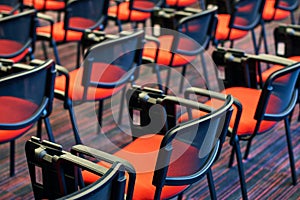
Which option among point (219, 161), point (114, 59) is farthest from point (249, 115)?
point (114, 59)

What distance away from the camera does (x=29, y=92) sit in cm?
280

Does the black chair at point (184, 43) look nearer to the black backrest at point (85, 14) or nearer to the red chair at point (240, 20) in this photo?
the red chair at point (240, 20)

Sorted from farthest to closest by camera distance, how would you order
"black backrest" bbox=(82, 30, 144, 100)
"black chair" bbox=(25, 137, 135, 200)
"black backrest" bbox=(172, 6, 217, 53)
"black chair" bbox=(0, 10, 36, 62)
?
1. "black backrest" bbox=(172, 6, 217, 53)
2. "black chair" bbox=(0, 10, 36, 62)
3. "black backrest" bbox=(82, 30, 144, 100)
4. "black chair" bbox=(25, 137, 135, 200)

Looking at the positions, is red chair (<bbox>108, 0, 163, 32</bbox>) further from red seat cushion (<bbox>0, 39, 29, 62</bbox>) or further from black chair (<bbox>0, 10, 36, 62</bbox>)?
red seat cushion (<bbox>0, 39, 29, 62</bbox>)

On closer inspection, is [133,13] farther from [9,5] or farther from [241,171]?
[241,171]

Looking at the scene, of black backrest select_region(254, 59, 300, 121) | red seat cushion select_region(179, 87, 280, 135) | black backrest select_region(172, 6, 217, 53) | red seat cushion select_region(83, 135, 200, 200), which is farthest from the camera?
black backrest select_region(172, 6, 217, 53)

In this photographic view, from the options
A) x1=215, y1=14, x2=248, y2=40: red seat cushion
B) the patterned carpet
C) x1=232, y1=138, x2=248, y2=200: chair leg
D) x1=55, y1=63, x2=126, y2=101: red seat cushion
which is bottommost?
the patterned carpet

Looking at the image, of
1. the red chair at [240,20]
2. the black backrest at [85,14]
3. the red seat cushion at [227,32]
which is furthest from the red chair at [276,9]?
the black backrest at [85,14]

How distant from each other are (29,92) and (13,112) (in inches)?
5.6

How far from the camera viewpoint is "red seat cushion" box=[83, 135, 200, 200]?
232 centimetres

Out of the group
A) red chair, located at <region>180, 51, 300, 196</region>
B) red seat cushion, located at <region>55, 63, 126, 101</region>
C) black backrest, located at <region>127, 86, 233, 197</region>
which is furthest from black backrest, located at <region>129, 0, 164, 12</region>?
black backrest, located at <region>127, 86, 233, 197</region>

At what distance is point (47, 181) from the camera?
7.41ft

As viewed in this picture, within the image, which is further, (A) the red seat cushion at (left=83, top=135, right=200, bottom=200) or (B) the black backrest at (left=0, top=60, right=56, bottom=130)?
(B) the black backrest at (left=0, top=60, right=56, bottom=130)

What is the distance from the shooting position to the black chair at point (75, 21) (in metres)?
4.32
